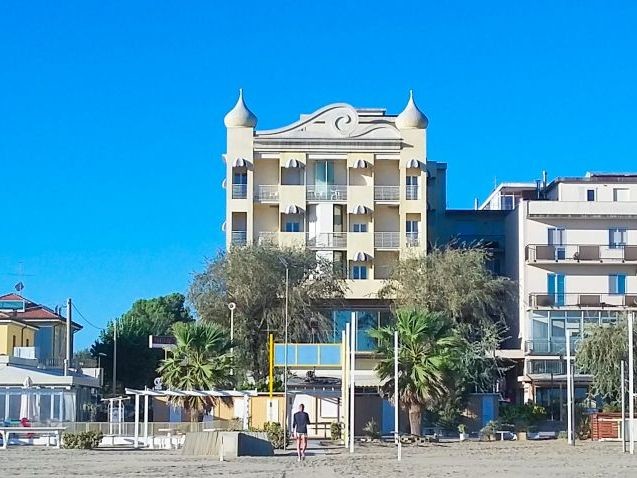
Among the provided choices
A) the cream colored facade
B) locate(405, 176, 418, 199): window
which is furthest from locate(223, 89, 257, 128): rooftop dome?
locate(405, 176, 418, 199): window

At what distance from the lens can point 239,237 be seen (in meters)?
81.8

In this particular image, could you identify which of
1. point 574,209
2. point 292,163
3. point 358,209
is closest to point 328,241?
point 358,209

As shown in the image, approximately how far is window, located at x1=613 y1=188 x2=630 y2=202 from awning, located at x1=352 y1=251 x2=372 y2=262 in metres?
17.6

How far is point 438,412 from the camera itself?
60000 millimetres

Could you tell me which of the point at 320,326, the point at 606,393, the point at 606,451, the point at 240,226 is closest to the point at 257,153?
the point at 240,226

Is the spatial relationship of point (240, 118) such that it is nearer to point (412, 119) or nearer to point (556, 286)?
point (412, 119)

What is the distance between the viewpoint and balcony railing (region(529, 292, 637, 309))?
78688 mm

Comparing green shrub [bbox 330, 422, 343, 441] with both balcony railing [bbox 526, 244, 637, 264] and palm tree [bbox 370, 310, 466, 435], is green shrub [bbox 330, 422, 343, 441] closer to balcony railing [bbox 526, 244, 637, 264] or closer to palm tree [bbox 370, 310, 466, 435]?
palm tree [bbox 370, 310, 466, 435]

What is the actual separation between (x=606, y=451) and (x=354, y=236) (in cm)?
3951

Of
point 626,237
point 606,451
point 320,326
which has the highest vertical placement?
point 626,237

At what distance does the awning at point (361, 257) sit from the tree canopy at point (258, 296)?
21.8 ft

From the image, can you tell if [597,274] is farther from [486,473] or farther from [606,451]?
[486,473]

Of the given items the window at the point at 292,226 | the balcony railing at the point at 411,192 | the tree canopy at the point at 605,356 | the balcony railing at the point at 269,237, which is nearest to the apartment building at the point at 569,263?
the balcony railing at the point at 411,192

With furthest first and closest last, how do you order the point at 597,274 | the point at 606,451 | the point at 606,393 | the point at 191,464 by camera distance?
the point at 597,274
the point at 606,393
the point at 606,451
the point at 191,464
